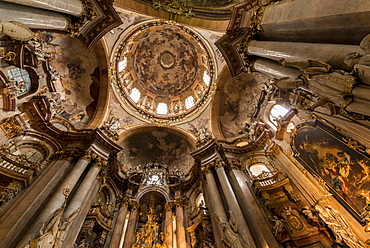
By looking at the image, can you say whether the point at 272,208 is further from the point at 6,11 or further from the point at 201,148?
the point at 6,11

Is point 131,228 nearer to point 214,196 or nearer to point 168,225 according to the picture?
point 168,225

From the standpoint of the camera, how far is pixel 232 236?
6.95m

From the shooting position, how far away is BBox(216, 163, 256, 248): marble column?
6939 mm

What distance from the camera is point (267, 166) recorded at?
1127 cm

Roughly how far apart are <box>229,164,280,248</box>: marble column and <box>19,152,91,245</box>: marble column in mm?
8014

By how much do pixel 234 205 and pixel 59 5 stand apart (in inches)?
417

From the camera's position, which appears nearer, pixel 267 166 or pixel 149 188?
pixel 267 166

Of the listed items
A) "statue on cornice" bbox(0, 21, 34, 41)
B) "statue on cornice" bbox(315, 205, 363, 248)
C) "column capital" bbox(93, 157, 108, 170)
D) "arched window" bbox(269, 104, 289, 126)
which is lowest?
"statue on cornice" bbox(315, 205, 363, 248)

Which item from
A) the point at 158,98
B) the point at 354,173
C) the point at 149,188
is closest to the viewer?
the point at 354,173

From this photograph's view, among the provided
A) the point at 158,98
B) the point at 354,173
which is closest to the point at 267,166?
the point at 354,173

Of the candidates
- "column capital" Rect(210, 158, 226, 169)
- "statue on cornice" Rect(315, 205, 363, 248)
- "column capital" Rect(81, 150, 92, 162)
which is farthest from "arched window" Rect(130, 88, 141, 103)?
"statue on cornice" Rect(315, 205, 363, 248)

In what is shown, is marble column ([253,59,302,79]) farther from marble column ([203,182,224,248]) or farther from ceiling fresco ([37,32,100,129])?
ceiling fresco ([37,32,100,129])

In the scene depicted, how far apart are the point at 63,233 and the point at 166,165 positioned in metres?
10.7

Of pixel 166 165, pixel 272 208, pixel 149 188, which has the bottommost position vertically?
pixel 272 208
